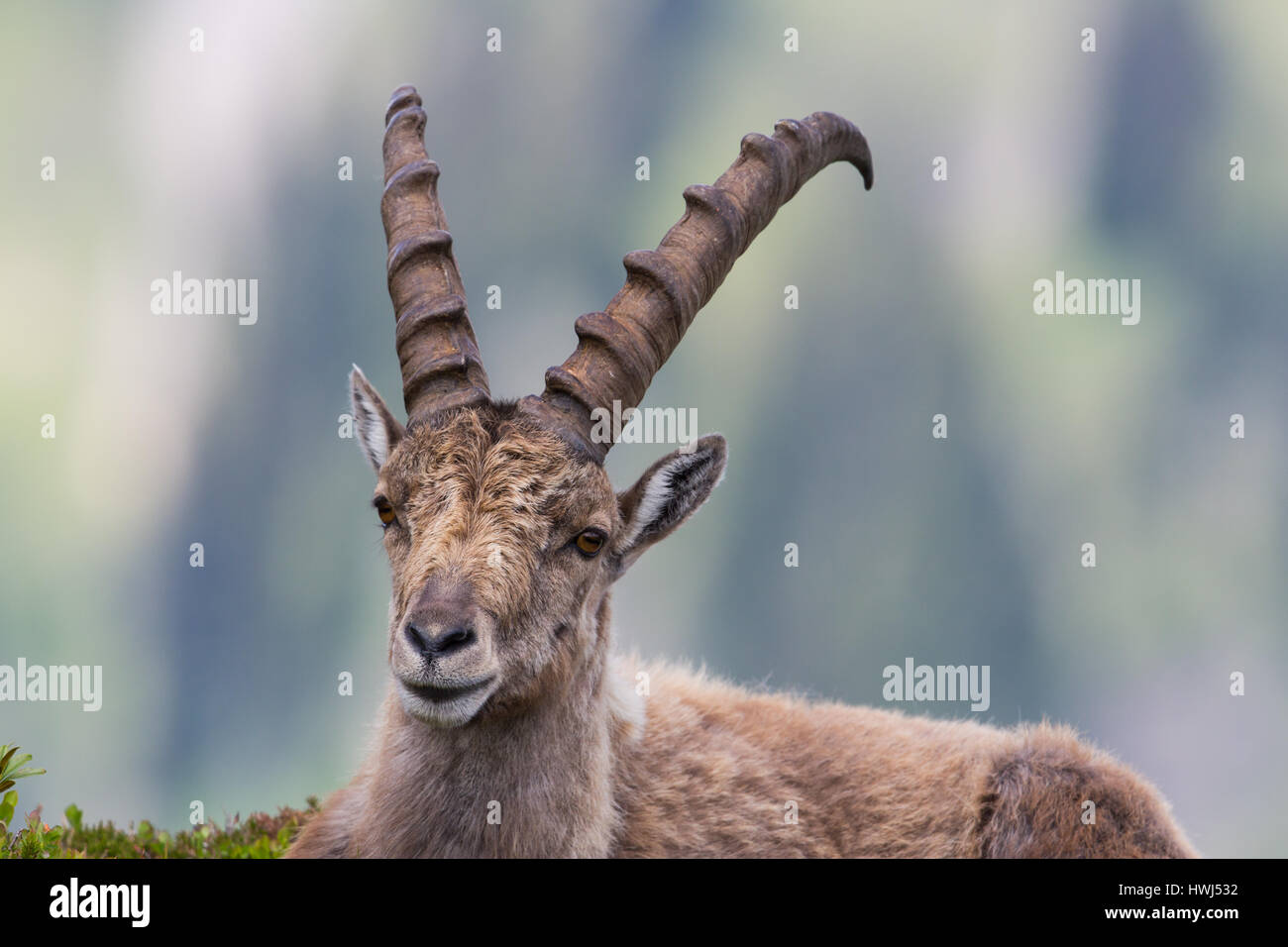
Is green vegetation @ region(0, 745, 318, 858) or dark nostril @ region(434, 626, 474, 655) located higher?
dark nostril @ region(434, 626, 474, 655)

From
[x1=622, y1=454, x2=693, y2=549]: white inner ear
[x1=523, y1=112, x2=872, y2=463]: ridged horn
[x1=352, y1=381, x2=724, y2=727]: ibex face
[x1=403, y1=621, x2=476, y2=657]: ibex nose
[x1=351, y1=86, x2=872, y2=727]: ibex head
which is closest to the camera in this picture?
[x1=403, y1=621, x2=476, y2=657]: ibex nose

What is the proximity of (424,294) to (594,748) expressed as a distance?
327 centimetres

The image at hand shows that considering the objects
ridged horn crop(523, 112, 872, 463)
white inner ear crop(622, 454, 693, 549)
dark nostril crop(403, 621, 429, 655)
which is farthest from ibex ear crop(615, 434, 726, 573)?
dark nostril crop(403, 621, 429, 655)

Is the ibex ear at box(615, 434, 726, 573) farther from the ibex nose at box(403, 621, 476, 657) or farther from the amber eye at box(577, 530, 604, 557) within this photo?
the ibex nose at box(403, 621, 476, 657)

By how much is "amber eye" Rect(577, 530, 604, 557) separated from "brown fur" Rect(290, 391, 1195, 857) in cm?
6

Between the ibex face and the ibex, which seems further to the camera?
the ibex

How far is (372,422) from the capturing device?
8.59m

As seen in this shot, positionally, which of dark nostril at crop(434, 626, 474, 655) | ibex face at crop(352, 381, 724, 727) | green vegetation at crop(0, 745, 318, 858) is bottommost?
green vegetation at crop(0, 745, 318, 858)

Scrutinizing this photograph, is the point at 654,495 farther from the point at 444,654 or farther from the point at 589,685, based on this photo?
the point at 444,654

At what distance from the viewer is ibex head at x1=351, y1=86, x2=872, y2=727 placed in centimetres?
660

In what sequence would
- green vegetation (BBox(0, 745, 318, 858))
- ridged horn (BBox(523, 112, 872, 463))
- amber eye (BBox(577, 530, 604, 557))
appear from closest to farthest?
amber eye (BBox(577, 530, 604, 557))
ridged horn (BBox(523, 112, 872, 463))
green vegetation (BBox(0, 745, 318, 858))

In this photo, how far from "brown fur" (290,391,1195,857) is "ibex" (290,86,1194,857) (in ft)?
0.05
